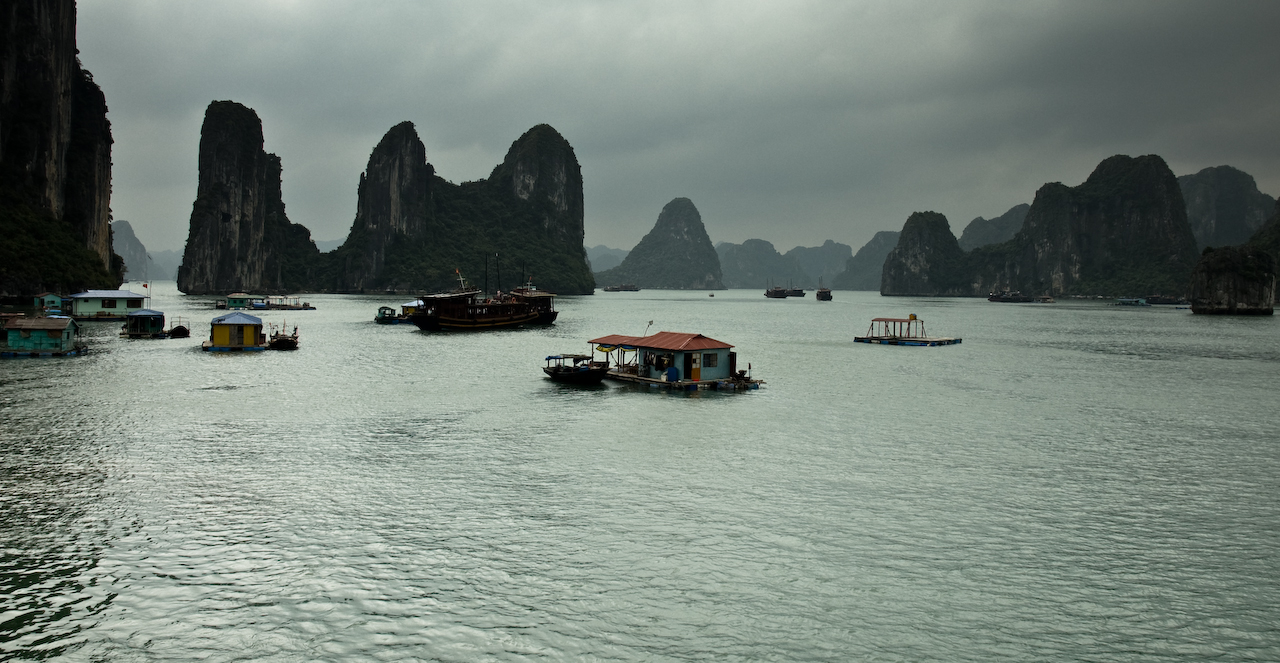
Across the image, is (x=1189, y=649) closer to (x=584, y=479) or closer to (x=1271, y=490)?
(x=1271, y=490)

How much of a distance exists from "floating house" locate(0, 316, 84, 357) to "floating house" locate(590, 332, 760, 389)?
4303 centimetres

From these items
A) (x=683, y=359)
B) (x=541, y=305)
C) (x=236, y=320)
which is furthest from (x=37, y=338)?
(x=541, y=305)

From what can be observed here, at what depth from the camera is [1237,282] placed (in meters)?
146

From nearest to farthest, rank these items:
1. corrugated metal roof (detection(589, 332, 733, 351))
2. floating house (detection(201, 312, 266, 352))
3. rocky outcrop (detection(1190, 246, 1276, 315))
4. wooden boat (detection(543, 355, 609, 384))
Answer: corrugated metal roof (detection(589, 332, 733, 351)) < wooden boat (detection(543, 355, 609, 384)) < floating house (detection(201, 312, 266, 352)) < rocky outcrop (detection(1190, 246, 1276, 315))

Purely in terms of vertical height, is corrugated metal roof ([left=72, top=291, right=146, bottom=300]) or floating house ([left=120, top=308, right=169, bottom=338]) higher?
corrugated metal roof ([left=72, top=291, right=146, bottom=300])

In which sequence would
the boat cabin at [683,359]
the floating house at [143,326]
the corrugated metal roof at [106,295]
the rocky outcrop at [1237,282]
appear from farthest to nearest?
the rocky outcrop at [1237,282]
the corrugated metal roof at [106,295]
the floating house at [143,326]
the boat cabin at [683,359]

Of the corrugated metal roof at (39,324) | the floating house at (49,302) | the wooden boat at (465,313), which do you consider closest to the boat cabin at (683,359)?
the corrugated metal roof at (39,324)

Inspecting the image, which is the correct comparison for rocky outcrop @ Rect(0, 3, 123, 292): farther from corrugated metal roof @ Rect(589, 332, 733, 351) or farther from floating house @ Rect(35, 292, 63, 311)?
corrugated metal roof @ Rect(589, 332, 733, 351)

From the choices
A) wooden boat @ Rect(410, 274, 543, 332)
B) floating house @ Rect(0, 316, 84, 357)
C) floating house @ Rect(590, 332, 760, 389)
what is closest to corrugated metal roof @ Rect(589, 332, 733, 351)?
floating house @ Rect(590, 332, 760, 389)

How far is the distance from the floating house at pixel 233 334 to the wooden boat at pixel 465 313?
1186 inches

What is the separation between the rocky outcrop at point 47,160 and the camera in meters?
102

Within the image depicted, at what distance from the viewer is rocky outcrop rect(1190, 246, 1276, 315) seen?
143625mm

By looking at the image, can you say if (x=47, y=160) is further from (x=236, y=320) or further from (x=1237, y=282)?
(x=1237, y=282)

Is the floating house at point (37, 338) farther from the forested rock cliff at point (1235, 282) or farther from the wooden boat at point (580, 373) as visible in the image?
the forested rock cliff at point (1235, 282)
